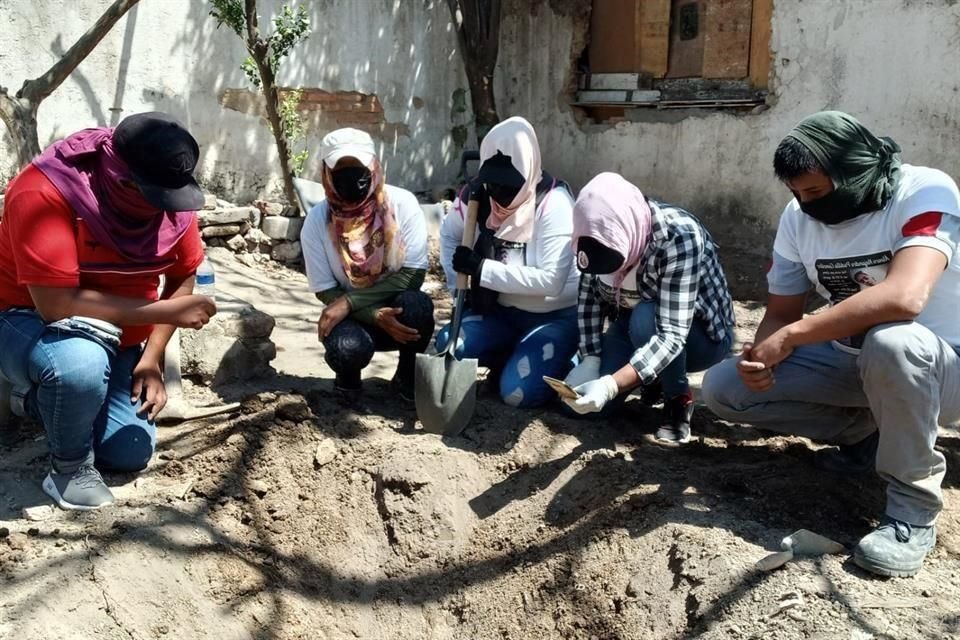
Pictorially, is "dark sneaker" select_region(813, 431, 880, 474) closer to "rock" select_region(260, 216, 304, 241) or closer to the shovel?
the shovel

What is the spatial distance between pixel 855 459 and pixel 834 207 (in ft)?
3.11

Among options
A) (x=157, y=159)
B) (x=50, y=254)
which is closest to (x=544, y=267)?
(x=157, y=159)

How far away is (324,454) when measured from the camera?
3258 millimetres

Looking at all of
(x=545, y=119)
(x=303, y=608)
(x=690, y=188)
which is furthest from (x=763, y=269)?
(x=303, y=608)

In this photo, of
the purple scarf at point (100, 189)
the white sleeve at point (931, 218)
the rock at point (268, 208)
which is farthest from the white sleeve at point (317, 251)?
the rock at point (268, 208)

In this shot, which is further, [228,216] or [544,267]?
[228,216]

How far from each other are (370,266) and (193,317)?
35.5 inches

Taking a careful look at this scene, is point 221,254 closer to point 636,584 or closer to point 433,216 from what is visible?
point 433,216

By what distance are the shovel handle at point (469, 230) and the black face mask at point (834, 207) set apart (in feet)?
4.54

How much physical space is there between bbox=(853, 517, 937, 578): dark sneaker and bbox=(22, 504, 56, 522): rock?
2.36 meters

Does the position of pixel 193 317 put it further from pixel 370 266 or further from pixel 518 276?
pixel 518 276

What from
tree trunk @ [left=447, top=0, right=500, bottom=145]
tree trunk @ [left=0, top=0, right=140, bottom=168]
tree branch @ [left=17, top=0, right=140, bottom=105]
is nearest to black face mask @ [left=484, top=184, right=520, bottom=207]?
tree trunk @ [left=0, top=0, right=140, bottom=168]

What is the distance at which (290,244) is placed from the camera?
7098mm

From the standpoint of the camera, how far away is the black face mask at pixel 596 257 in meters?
3.01
